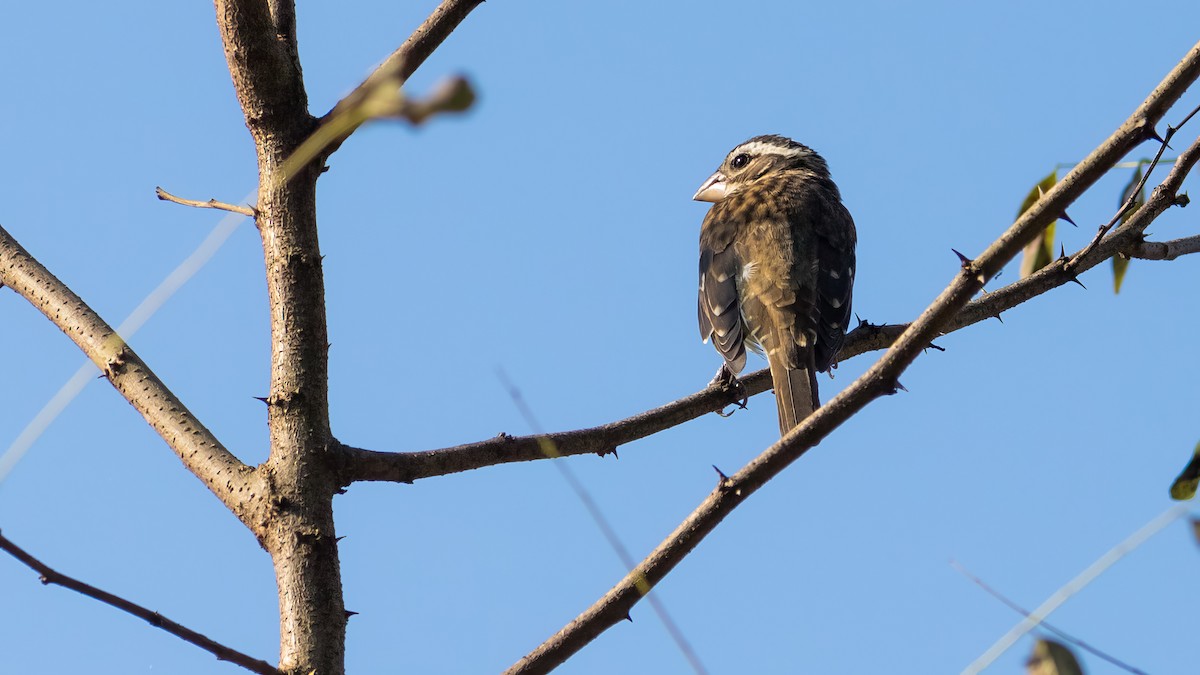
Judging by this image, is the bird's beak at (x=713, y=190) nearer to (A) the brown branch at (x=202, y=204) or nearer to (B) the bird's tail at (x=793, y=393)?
(B) the bird's tail at (x=793, y=393)

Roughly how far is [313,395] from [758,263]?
428cm

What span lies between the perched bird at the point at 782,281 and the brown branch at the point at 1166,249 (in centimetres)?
174

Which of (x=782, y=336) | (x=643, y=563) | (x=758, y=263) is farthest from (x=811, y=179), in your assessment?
(x=643, y=563)

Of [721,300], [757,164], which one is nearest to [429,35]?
[721,300]

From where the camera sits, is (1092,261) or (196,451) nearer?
(196,451)

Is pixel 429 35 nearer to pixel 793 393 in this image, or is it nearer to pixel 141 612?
pixel 141 612

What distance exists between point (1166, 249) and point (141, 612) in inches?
168

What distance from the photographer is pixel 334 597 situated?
319cm

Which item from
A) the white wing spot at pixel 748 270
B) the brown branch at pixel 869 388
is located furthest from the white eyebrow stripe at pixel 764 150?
the brown branch at pixel 869 388

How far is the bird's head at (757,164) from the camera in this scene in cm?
955

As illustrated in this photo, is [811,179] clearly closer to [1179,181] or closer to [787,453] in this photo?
[1179,181]

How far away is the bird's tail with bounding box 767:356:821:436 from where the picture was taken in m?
6.23

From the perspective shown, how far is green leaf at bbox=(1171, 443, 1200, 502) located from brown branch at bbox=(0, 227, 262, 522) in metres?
2.20

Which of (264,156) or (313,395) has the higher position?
(264,156)
